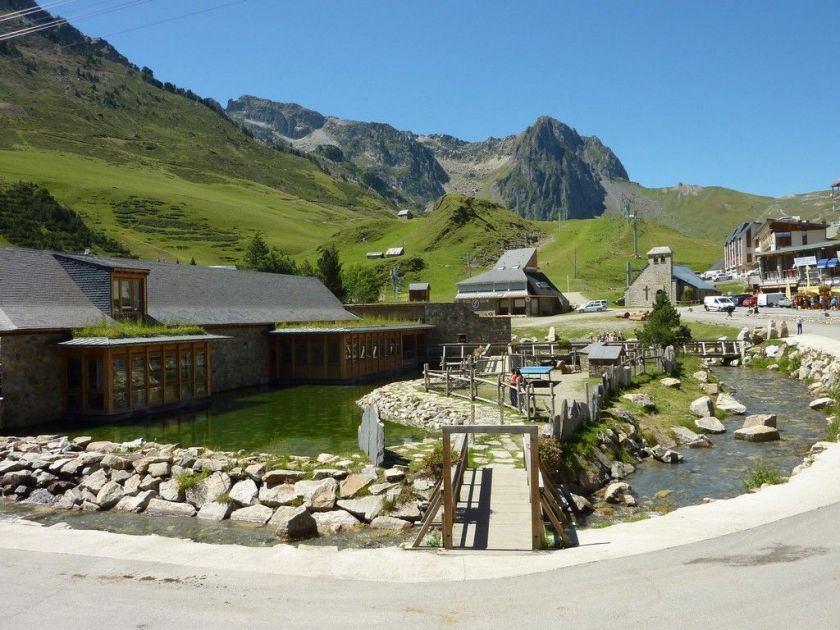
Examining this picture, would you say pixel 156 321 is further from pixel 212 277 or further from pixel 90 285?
pixel 212 277

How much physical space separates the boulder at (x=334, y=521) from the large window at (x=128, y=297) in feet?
57.5

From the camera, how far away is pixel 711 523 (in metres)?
11.0

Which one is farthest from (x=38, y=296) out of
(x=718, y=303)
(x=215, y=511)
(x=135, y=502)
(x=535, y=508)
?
(x=718, y=303)

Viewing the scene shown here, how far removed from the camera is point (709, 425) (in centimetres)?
2345

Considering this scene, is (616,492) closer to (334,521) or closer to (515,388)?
(334,521)

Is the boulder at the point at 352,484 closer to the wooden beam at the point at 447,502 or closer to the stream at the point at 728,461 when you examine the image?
the wooden beam at the point at 447,502

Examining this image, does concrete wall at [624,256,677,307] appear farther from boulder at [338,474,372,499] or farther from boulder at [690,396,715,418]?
boulder at [338,474,372,499]

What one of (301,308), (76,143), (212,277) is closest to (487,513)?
(212,277)

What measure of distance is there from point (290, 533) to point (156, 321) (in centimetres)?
1892

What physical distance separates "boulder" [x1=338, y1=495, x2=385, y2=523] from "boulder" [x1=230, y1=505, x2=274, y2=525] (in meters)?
1.53

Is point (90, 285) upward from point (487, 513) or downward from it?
upward

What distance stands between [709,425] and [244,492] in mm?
17669

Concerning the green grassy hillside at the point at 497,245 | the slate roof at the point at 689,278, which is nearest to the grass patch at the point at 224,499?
the green grassy hillside at the point at 497,245

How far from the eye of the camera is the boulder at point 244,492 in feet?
45.2
